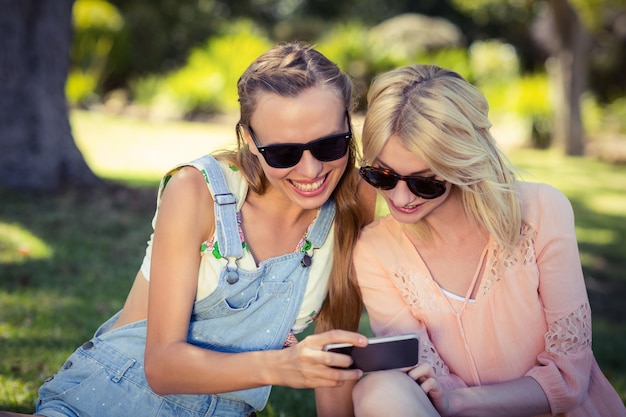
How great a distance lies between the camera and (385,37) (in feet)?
64.2

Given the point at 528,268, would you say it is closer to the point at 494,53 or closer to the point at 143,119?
the point at 143,119

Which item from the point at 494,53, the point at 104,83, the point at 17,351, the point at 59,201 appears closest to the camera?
the point at 17,351

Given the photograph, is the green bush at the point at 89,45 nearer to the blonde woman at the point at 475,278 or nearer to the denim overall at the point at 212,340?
the denim overall at the point at 212,340

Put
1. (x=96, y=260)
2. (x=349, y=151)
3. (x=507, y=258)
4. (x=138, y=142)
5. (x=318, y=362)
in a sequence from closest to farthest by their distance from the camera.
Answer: (x=318, y=362), (x=507, y=258), (x=349, y=151), (x=96, y=260), (x=138, y=142)

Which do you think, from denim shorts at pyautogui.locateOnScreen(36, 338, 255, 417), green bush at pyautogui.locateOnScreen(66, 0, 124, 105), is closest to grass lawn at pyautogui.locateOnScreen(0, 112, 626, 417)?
denim shorts at pyautogui.locateOnScreen(36, 338, 255, 417)

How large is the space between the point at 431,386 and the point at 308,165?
2.97ft

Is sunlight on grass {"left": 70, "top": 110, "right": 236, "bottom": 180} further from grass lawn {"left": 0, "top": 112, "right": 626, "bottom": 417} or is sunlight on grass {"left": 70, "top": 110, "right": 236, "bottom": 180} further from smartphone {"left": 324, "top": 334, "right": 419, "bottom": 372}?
smartphone {"left": 324, "top": 334, "right": 419, "bottom": 372}

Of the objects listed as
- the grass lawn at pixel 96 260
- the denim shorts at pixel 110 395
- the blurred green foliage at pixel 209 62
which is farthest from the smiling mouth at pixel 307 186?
the blurred green foliage at pixel 209 62

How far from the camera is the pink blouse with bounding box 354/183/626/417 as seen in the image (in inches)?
111

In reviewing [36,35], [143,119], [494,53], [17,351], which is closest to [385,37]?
[494,53]

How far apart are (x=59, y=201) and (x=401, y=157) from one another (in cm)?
585

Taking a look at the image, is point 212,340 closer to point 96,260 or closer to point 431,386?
point 431,386

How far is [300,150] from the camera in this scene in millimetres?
2773

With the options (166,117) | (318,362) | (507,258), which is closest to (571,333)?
(507,258)
